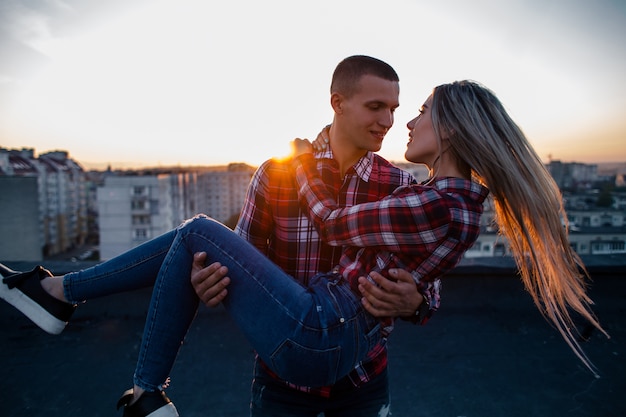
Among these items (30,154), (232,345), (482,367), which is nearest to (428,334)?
(482,367)

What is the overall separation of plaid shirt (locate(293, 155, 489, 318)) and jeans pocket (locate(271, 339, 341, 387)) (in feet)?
0.81

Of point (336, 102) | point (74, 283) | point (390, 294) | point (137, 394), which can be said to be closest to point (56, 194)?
Result: point (74, 283)

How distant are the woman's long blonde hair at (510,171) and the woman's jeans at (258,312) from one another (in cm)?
65

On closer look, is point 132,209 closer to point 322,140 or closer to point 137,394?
point 322,140

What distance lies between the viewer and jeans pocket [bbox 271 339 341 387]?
116 centimetres

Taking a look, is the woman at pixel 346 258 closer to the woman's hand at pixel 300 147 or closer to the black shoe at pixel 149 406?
the black shoe at pixel 149 406

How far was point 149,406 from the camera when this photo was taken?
1.13 m

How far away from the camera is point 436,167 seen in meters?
1.40

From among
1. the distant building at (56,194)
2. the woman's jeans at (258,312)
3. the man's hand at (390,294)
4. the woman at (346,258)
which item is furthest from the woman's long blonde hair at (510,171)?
the distant building at (56,194)

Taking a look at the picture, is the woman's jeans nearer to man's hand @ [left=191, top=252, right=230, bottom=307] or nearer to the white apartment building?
man's hand @ [left=191, top=252, right=230, bottom=307]

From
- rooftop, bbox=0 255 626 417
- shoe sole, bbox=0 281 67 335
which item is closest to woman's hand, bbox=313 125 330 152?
shoe sole, bbox=0 281 67 335

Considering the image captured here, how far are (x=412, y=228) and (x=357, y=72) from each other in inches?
34.7

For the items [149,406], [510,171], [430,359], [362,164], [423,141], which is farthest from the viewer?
[430,359]

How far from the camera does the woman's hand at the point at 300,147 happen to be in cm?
156
